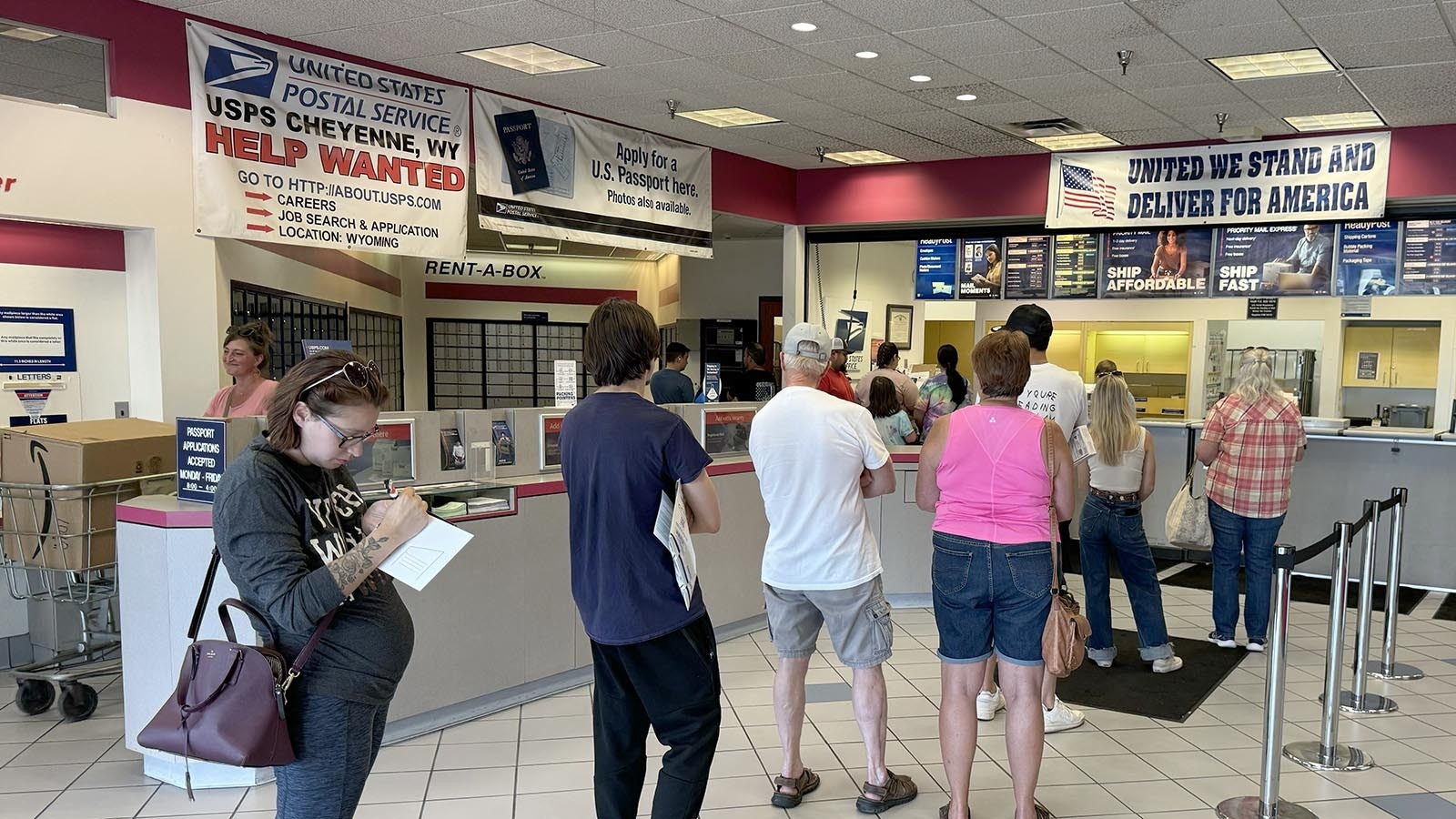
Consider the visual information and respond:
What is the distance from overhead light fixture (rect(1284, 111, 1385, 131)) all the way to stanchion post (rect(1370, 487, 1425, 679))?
3.07 meters

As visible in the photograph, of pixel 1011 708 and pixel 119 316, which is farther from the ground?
pixel 119 316

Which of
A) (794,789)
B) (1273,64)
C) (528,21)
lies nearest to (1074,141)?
(1273,64)

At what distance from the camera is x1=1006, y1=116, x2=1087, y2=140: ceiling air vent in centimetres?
741

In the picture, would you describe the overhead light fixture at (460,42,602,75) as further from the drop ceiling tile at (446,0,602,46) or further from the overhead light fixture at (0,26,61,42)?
the overhead light fixture at (0,26,61,42)

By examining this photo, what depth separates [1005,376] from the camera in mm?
3252

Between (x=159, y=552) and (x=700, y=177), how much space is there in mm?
5578

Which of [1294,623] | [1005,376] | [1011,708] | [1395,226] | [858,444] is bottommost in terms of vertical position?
[1294,623]

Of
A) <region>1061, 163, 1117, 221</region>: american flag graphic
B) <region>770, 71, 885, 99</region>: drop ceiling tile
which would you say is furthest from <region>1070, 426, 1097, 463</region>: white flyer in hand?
<region>1061, 163, 1117, 221</region>: american flag graphic

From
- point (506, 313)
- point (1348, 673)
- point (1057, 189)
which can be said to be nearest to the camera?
point (1348, 673)

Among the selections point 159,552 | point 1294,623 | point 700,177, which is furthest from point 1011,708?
point 700,177

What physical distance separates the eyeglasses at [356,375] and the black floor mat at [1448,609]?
698cm

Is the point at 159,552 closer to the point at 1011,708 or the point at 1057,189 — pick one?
the point at 1011,708

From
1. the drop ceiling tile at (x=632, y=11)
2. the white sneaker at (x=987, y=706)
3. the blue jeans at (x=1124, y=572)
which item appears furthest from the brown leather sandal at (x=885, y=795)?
the drop ceiling tile at (x=632, y=11)

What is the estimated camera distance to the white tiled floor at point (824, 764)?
12.1 feet
